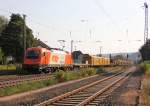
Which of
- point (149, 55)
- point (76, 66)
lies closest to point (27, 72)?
point (76, 66)

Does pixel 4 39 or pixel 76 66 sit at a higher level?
pixel 4 39

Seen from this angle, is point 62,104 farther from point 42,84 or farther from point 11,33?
point 11,33

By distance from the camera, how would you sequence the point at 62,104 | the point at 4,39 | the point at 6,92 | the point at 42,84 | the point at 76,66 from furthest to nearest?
the point at 4,39 < the point at 76,66 < the point at 42,84 < the point at 6,92 < the point at 62,104

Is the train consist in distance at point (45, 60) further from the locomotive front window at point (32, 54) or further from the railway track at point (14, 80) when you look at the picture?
the railway track at point (14, 80)

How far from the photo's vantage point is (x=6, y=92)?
2125 centimetres

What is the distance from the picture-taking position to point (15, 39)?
75438mm

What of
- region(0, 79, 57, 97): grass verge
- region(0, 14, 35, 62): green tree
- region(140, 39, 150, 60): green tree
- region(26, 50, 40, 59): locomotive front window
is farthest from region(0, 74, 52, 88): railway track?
region(140, 39, 150, 60): green tree

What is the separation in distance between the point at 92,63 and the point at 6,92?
51.8 metres

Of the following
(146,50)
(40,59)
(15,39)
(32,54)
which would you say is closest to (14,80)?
(40,59)

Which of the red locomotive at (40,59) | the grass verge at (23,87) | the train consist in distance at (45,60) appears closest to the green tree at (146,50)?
the train consist in distance at (45,60)

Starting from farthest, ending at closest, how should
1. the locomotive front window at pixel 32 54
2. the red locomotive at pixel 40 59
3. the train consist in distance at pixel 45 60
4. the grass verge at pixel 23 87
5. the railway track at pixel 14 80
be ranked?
1. the locomotive front window at pixel 32 54
2. the train consist in distance at pixel 45 60
3. the red locomotive at pixel 40 59
4. the railway track at pixel 14 80
5. the grass verge at pixel 23 87

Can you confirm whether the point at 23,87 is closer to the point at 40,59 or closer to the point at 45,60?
the point at 40,59

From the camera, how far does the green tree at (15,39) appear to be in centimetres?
7531

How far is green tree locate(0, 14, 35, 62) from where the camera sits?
7531 centimetres
